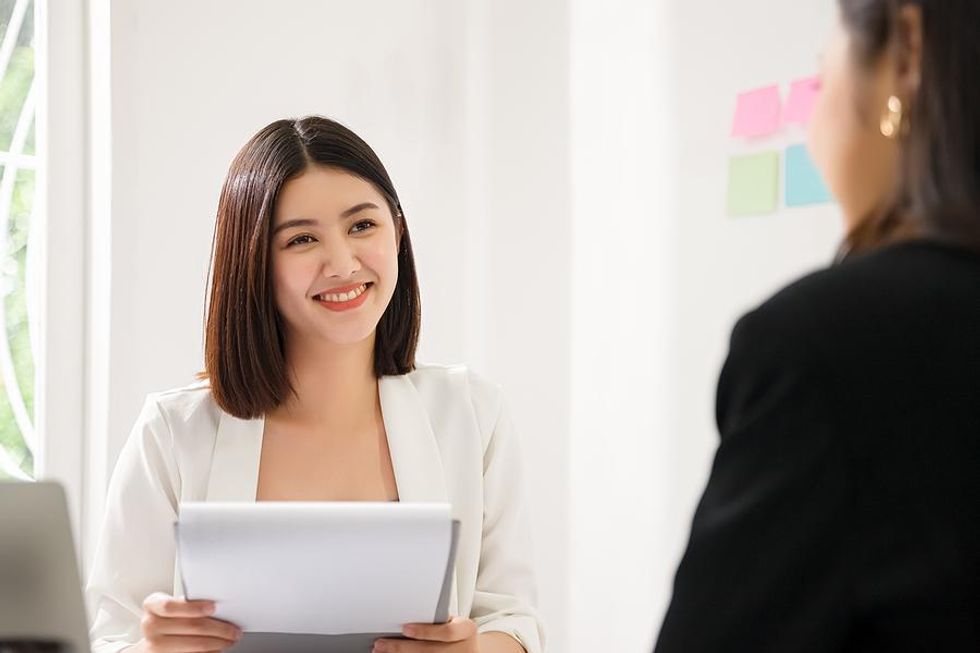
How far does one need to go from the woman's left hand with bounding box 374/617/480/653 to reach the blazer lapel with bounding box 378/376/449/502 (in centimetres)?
35

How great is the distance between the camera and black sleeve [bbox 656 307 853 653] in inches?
30.5

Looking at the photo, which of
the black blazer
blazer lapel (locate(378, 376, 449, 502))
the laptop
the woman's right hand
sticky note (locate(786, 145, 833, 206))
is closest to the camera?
the black blazer

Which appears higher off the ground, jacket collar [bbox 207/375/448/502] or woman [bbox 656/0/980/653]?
woman [bbox 656/0/980/653]

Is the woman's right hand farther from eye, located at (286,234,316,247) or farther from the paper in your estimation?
eye, located at (286,234,316,247)

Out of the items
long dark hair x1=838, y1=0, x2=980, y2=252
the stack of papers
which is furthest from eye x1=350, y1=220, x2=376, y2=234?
long dark hair x1=838, y1=0, x2=980, y2=252

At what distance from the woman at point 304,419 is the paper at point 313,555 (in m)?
0.41

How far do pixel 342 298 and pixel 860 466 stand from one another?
1219mm

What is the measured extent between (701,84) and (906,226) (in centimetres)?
169

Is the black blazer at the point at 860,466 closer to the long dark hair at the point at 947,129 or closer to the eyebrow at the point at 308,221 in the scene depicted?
the long dark hair at the point at 947,129

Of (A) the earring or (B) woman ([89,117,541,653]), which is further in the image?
(B) woman ([89,117,541,653])

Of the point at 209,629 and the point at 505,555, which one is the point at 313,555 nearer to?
the point at 209,629

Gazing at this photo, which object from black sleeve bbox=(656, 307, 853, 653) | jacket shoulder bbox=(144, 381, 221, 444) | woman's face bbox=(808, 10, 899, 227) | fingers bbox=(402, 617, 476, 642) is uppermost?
woman's face bbox=(808, 10, 899, 227)

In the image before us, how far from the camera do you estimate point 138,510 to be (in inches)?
72.1

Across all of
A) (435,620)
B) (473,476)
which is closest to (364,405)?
(473,476)
